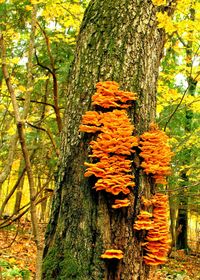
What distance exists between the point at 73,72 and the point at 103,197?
896mm

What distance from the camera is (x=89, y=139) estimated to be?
6.60 ft

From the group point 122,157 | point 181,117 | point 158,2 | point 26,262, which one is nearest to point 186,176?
point 181,117

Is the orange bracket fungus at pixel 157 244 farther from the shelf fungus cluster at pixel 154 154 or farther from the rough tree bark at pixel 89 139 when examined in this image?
the shelf fungus cluster at pixel 154 154

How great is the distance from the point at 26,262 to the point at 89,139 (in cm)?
630

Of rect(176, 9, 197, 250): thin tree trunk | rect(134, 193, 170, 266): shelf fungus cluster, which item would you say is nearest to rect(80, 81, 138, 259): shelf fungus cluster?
rect(134, 193, 170, 266): shelf fungus cluster

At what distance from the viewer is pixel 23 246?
8.83 metres

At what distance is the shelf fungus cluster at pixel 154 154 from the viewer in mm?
1963

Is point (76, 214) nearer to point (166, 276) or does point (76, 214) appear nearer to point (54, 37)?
point (54, 37)

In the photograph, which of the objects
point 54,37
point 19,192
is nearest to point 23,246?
point 19,192

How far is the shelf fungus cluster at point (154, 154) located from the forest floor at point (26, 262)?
4.39 metres

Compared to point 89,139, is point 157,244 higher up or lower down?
lower down

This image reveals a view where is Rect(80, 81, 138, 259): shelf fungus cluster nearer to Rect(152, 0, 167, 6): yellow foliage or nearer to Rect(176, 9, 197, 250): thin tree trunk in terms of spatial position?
Rect(152, 0, 167, 6): yellow foliage

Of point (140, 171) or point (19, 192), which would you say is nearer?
point (140, 171)

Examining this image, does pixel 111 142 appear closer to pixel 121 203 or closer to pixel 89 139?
pixel 89 139
